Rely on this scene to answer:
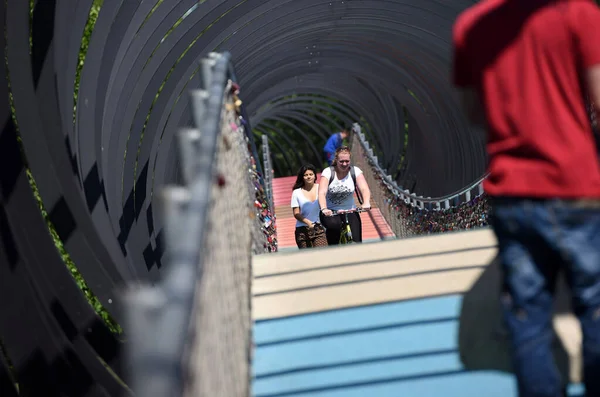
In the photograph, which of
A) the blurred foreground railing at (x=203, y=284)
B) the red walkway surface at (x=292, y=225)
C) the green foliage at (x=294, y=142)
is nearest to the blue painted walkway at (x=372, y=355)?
the blurred foreground railing at (x=203, y=284)

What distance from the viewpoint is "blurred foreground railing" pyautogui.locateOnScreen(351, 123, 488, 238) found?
11.3 m

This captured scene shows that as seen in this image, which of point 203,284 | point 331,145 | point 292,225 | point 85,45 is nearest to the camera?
point 203,284

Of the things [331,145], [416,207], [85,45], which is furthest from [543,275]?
[331,145]

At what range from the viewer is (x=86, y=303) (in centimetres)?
634

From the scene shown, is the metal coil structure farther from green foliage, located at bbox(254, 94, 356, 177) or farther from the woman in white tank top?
green foliage, located at bbox(254, 94, 356, 177)

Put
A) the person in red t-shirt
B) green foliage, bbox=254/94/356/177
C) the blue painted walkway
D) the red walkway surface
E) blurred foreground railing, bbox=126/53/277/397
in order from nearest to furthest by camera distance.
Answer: blurred foreground railing, bbox=126/53/277/397, the person in red t-shirt, the blue painted walkway, the red walkway surface, green foliage, bbox=254/94/356/177

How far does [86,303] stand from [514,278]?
Result: 362cm

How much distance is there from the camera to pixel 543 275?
3342 mm

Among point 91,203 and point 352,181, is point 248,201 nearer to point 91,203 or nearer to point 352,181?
point 91,203

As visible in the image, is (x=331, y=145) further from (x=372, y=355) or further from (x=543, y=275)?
(x=543, y=275)

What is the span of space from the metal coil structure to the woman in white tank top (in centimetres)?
141

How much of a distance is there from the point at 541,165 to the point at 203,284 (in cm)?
113

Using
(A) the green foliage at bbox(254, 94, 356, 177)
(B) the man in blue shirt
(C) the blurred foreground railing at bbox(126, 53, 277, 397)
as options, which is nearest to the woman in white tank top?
(C) the blurred foreground railing at bbox(126, 53, 277, 397)

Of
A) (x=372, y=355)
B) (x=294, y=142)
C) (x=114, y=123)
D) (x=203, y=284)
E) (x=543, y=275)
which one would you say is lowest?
(x=372, y=355)
